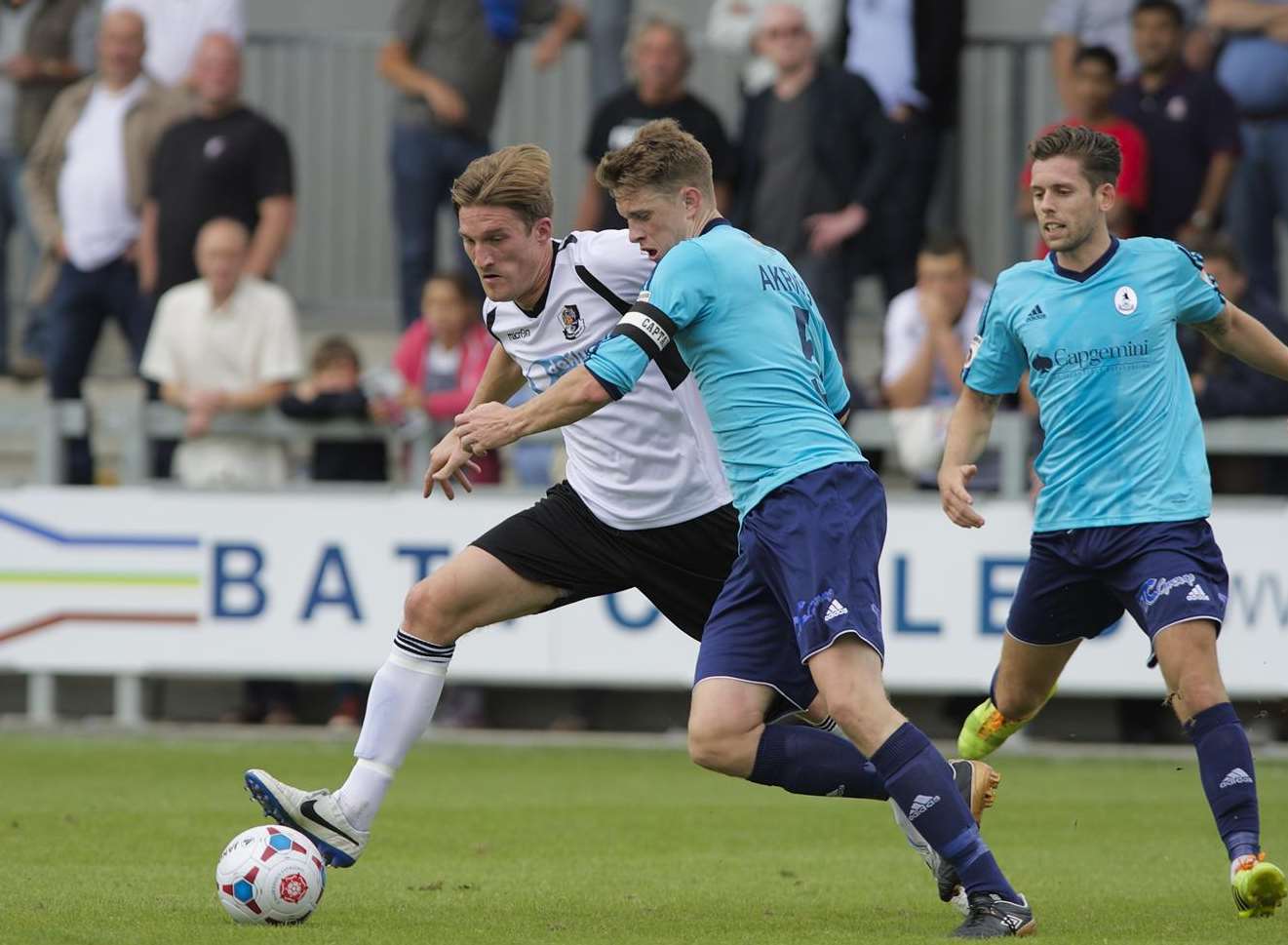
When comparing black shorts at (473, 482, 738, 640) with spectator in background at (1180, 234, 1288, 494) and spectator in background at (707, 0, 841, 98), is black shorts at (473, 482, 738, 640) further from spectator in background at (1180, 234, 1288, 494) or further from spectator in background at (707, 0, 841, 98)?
spectator in background at (707, 0, 841, 98)

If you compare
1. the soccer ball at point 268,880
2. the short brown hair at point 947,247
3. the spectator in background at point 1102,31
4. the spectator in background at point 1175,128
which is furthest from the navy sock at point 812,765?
the spectator in background at point 1102,31

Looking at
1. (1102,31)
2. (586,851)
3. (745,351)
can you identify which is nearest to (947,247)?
(1102,31)

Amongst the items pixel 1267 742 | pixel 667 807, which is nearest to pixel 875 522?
pixel 667 807

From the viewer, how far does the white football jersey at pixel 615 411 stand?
6961mm

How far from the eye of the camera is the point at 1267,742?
11.9 meters

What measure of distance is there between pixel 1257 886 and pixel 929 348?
19.5 feet

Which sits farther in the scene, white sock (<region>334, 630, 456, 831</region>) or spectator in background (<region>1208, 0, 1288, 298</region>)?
spectator in background (<region>1208, 0, 1288, 298</region>)

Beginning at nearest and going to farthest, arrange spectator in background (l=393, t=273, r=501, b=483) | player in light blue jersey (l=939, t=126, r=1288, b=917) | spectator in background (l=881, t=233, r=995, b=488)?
player in light blue jersey (l=939, t=126, r=1288, b=917)
spectator in background (l=881, t=233, r=995, b=488)
spectator in background (l=393, t=273, r=501, b=483)

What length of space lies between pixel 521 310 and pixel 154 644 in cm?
599

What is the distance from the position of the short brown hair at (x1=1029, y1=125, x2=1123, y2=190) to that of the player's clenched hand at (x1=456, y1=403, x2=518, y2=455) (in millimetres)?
2003

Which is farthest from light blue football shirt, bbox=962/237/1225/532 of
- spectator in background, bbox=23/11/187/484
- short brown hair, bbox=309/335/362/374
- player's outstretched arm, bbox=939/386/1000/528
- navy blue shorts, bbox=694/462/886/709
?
spectator in background, bbox=23/11/187/484

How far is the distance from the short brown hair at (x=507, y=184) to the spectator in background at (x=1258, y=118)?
720cm

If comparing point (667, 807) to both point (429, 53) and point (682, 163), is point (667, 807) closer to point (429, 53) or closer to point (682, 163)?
point (682, 163)

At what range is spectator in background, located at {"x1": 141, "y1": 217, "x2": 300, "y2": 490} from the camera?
1256 cm
